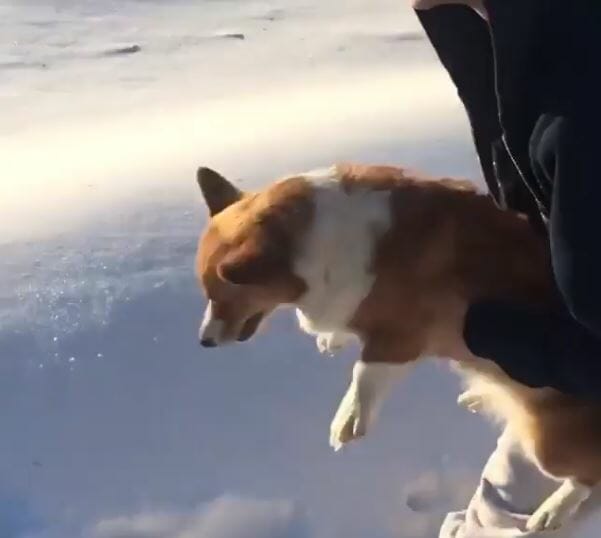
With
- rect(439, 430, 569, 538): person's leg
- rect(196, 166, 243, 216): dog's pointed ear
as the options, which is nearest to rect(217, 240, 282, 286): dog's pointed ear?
rect(196, 166, 243, 216): dog's pointed ear

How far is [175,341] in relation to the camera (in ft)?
5.98

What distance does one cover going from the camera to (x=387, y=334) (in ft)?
4.56

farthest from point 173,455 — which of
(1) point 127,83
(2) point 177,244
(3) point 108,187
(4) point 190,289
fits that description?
(1) point 127,83

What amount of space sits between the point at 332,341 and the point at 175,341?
37 centimetres

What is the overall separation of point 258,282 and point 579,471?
45 cm

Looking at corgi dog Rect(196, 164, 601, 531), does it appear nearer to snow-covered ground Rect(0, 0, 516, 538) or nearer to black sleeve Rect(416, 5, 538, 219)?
black sleeve Rect(416, 5, 538, 219)

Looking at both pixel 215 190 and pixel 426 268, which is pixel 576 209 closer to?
pixel 426 268

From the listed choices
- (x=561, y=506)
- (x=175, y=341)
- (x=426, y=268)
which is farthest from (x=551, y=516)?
(x=175, y=341)

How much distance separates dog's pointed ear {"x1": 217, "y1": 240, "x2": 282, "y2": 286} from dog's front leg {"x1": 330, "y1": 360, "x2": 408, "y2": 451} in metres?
0.18

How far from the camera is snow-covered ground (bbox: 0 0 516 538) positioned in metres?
1.60

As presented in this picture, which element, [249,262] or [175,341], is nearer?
[249,262]

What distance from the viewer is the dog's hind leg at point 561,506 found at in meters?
1.42

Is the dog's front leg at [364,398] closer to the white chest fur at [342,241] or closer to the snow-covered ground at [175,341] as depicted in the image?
the white chest fur at [342,241]

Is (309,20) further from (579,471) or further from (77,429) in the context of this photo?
(579,471)
